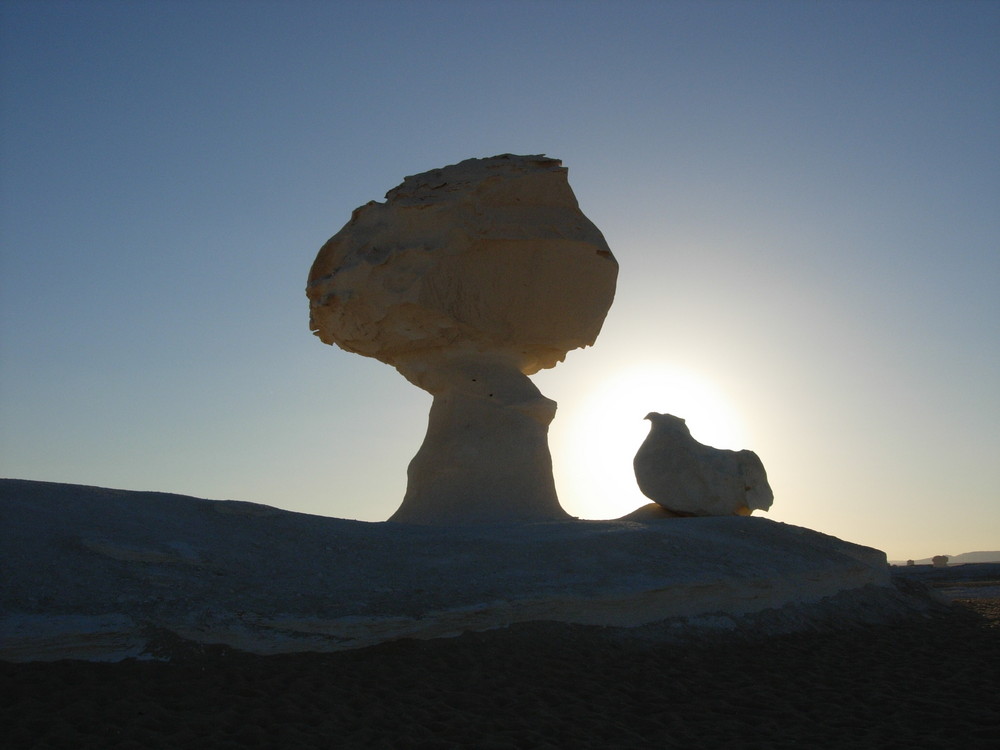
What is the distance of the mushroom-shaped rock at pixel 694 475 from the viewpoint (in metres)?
12.0

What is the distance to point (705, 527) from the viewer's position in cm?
1020

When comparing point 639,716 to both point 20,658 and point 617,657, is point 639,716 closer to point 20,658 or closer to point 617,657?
point 617,657

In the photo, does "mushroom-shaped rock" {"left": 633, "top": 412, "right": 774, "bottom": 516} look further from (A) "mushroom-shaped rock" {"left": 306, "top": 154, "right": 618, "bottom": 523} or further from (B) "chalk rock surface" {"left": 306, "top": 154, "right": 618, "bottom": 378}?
(B) "chalk rock surface" {"left": 306, "top": 154, "right": 618, "bottom": 378}

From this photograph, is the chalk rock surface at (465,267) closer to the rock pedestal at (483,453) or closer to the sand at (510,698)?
the rock pedestal at (483,453)

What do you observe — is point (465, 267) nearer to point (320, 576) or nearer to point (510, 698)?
point (320, 576)

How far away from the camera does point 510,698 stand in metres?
5.82

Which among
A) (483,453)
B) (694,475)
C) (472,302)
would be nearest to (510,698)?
(483,453)

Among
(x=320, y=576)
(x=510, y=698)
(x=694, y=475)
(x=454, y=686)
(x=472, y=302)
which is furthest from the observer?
(x=472, y=302)

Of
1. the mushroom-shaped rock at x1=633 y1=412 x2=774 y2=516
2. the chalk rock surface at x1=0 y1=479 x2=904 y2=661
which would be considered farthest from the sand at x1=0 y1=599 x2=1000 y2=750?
the mushroom-shaped rock at x1=633 y1=412 x2=774 y2=516

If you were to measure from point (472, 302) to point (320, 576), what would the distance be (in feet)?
20.7

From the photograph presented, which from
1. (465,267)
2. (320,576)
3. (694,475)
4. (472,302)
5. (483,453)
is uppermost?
(465,267)

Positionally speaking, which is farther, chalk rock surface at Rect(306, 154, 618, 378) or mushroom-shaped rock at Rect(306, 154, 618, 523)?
chalk rock surface at Rect(306, 154, 618, 378)

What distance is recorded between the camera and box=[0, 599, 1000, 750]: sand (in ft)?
16.2

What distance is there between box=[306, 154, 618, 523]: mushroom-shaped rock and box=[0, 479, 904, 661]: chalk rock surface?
2429 mm
